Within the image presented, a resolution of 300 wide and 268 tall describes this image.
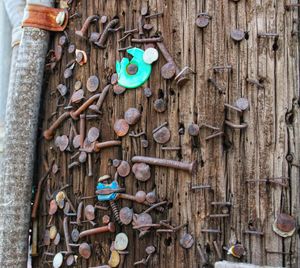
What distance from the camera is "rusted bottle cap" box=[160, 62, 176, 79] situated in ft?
6.12

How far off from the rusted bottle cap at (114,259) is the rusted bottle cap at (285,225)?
2.19ft

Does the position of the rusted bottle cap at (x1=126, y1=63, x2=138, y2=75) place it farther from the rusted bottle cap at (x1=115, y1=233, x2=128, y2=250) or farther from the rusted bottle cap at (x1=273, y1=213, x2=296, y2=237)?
the rusted bottle cap at (x1=273, y1=213, x2=296, y2=237)

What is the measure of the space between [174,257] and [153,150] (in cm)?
43

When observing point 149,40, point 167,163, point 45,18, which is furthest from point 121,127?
point 45,18

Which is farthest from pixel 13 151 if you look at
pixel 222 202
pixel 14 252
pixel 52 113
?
pixel 222 202

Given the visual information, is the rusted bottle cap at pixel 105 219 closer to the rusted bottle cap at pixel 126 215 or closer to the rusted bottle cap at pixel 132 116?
the rusted bottle cap at pixel 126 215

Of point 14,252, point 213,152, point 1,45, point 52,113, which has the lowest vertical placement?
point 14,252

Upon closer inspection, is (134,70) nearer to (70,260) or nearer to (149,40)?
(149,40)

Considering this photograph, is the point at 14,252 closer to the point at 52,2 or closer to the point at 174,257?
the point at 174,257

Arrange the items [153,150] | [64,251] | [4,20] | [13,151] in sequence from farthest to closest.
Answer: [4,20] → [13,151] → [64,251] → [153,150]

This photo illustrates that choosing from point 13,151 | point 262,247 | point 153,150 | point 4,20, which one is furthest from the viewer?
point 4,20

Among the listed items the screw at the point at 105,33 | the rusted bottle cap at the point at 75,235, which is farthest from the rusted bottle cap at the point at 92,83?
the rusted bottle cap at the point at 75,235

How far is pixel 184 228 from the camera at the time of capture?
1784 mm

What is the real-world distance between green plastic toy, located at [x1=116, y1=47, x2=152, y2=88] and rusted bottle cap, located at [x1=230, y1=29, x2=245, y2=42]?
0.37m
